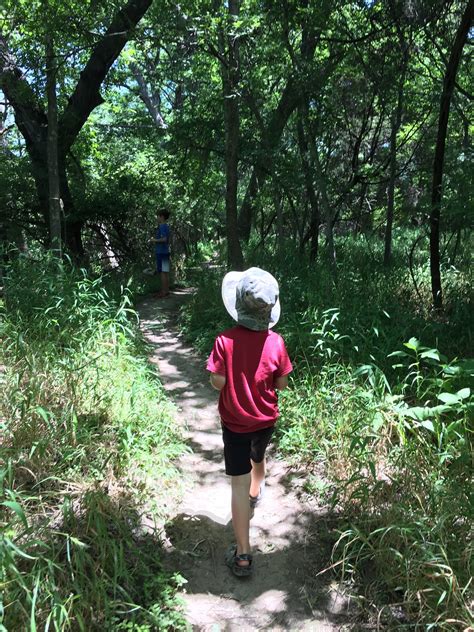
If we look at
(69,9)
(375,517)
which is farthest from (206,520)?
(69,9)

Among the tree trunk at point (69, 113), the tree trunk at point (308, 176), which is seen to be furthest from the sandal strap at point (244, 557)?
the tree trunk at point (69, 113)

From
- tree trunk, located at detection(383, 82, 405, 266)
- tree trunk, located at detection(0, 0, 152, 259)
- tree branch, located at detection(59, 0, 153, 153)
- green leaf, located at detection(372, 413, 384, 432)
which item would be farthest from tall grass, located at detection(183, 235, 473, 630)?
tree branch, located at detection(59, 0, 153, 153)

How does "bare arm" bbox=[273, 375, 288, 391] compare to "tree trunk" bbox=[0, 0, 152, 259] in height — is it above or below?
below

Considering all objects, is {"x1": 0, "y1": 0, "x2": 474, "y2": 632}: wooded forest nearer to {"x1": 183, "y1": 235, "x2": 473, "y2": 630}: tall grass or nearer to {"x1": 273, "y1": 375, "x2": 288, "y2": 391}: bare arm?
{"x1": 183, "y1": 235, "x2": 473, "y2": 630}: tall grass

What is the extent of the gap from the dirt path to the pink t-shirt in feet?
2.74

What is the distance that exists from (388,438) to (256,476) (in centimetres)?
91

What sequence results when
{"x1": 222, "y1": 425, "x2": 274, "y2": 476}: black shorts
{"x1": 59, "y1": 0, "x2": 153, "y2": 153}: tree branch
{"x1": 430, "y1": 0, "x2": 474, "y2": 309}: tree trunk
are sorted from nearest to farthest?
1. {"x1": 222, "y1": 425, "x2": 274, "y2": 476}: black shorts
2. {"x1": 430, "y1": 0, "x2": 474, "y2": 309}: tree trunk
3. {"x1": 59, "y1": 0, "x2": 153, "y2": 153}: tree branch

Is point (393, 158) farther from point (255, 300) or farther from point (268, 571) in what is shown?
point (268, 571)

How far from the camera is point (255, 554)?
8.81 ft

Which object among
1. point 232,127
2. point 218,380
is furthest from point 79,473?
point 232,127

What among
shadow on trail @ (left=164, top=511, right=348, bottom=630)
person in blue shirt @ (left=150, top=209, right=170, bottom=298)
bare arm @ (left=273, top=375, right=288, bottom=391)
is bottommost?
shadow on trail @ (left=164, top=511, right=348, bottom=630)

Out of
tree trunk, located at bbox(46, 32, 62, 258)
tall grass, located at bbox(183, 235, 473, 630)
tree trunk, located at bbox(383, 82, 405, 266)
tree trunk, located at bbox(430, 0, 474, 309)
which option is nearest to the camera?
tall grass, located at bbox(183, 235, 473, 630)

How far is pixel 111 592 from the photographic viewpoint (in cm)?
219

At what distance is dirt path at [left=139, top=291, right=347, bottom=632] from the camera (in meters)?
2.27
